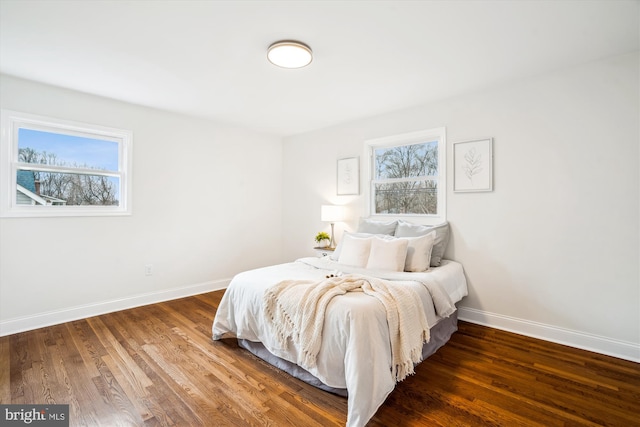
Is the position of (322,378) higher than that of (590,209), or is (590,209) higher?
(590,209)

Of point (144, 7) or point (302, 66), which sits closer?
point (144, 7)

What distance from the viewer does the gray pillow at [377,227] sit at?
3558 mm

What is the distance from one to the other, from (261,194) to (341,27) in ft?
10.9

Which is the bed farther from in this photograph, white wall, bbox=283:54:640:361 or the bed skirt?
white wall, bbox=283:54:640:361

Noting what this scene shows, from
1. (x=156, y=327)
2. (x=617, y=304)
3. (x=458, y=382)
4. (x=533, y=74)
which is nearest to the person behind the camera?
(x=458, y=382)

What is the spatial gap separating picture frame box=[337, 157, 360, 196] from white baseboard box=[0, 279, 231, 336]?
238cm

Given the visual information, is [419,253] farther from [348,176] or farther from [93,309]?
[93,309]

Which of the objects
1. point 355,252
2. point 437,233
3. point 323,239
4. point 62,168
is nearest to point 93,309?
point 62,168

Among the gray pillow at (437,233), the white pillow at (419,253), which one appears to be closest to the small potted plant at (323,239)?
the gray pillow at (437,233)

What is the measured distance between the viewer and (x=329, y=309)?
6.31 ft

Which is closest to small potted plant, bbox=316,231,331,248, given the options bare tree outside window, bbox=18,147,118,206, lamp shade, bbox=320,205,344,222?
lamp shade, bbox=320,205,344,222

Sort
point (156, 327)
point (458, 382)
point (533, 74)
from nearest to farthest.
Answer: point (458, 382) < point (533, 74) < point (156, 327)

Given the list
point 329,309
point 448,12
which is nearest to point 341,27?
point 448,12

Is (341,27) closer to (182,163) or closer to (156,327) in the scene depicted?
(182,163)
